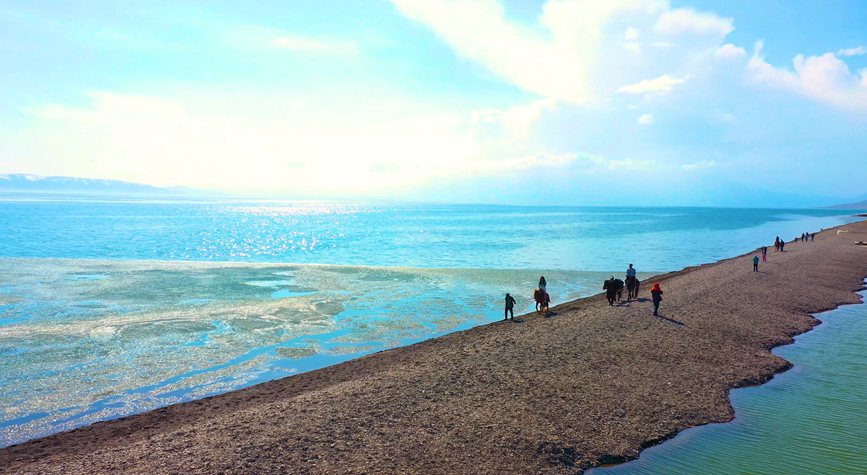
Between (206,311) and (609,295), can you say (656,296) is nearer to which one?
(609,295)

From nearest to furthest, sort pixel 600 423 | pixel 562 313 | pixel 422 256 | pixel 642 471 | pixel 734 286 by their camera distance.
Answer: pixel 642 471 → pixel 600 423 → pixel 562 313 → pixel 734 286 → pixel 422 256

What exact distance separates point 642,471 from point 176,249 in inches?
2888

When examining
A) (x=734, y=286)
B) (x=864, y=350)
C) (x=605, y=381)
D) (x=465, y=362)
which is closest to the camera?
(x=605, y=381)

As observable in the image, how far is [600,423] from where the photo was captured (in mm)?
14984

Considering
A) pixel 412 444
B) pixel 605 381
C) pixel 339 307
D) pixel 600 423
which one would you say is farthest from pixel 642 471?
pixel 339 307

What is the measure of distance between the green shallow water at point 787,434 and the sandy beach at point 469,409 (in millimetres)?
532

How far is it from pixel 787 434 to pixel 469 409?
9599mm

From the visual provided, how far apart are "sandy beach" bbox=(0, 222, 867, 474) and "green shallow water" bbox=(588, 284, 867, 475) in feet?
1.74

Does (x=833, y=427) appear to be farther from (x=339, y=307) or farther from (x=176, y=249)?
(x=176, y=249)

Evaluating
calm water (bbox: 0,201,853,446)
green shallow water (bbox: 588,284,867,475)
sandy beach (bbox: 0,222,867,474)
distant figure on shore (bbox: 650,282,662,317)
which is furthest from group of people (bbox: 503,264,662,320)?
green shallow water (bbox: 588,284,867,475)

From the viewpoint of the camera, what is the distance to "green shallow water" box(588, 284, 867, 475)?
1335 cm

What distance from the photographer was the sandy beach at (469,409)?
1286 centimetres

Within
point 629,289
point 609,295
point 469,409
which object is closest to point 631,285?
point 629,289

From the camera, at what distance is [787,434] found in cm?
1505
